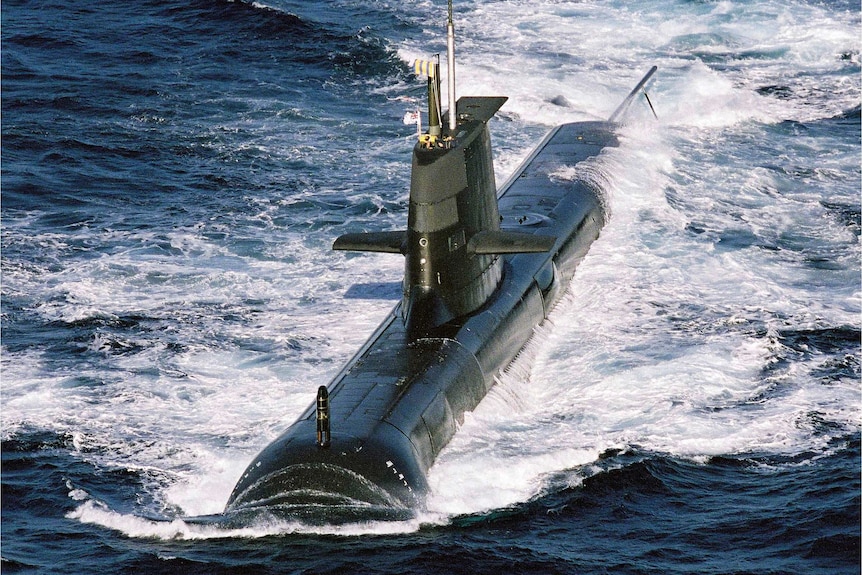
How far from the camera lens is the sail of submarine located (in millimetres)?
18031

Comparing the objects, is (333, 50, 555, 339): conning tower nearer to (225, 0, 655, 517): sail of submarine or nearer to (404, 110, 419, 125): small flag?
(225, 0, 655, 517): sail of submarine

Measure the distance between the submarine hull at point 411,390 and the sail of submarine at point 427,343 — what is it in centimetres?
2

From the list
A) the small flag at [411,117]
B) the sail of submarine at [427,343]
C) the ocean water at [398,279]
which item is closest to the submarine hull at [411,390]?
the sail of submarine at [427,343]

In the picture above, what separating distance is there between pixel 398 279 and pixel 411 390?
28.4ft

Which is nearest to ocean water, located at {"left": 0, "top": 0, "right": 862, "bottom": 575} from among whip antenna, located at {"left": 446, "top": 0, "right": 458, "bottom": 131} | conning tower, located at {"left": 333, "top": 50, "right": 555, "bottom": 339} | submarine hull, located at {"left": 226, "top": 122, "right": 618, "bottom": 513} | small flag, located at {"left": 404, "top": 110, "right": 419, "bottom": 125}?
submarine hull, located at {"left": 226, "top": 122, "right": 618, "bottom": 513}

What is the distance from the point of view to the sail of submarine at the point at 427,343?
18.0 m

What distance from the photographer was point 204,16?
48.9 metres

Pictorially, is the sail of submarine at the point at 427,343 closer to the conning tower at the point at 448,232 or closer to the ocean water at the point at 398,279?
the conning tower at the point at 448,232

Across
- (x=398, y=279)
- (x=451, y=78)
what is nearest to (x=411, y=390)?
(x=451, y=78)

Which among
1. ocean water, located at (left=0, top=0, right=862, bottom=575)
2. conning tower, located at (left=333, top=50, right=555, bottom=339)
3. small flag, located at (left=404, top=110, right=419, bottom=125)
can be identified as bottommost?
ocean water, located at (left=0, top=0, right=862, bottom=575)

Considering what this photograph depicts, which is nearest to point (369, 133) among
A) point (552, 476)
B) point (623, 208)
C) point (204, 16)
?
point (623, 208)

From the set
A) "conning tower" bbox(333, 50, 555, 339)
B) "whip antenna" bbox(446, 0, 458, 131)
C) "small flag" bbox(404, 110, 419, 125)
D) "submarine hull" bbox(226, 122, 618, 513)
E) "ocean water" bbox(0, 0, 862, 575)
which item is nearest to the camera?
"submarine hull" bbox(226, 122, 618, 513)

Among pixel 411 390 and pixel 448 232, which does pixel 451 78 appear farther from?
pixel 411 390

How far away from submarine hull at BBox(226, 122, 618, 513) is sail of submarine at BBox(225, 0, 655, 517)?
0.02 meters
